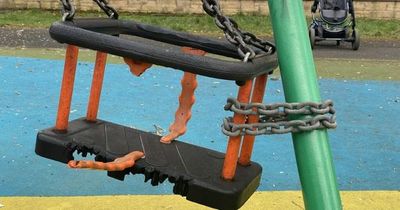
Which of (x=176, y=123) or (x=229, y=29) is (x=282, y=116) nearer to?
(x=229, y=29)

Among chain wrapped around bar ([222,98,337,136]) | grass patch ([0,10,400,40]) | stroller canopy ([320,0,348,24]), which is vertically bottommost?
grass patch ([0,10,400,40])

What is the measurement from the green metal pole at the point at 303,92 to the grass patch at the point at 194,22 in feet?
25.4

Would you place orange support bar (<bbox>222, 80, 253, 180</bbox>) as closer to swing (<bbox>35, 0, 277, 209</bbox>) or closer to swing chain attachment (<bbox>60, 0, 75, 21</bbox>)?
swing (<bbox>35, 0, 277, 209</bbox>)

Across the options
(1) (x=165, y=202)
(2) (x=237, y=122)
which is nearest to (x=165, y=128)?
(1) (x=165, y=202)

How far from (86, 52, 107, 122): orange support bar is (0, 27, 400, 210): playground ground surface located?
0.88 metres

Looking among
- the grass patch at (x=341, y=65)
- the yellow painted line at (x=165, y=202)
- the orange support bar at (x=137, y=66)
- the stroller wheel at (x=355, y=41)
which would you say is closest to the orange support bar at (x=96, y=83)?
the orange support bar at (x=137, y=66)

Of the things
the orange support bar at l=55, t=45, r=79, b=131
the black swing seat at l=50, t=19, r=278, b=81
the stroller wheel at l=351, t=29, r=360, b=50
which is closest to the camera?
the black swing seat at l=50, t=19, r=278, b=81

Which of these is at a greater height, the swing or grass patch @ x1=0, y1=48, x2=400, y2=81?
the swing

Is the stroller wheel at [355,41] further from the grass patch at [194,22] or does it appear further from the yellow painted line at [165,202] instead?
the yellow painted line at [165,202]

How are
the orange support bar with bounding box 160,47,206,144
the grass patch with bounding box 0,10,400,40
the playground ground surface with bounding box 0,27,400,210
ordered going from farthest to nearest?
the grass patch with bounding box 0,10,400,40
the playground ground surface with bounding box 0,27,400,210
the orange support bar with bounding box 160,47,206,144

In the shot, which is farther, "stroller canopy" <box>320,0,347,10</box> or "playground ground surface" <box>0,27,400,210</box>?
"stroller canopy" <box>320,0,347,10</box>

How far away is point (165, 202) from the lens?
267 centimetres

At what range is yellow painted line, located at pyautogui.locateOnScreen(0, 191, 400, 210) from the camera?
8.48 ft

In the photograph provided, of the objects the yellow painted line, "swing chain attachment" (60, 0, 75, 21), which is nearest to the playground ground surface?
the yellow painted line
